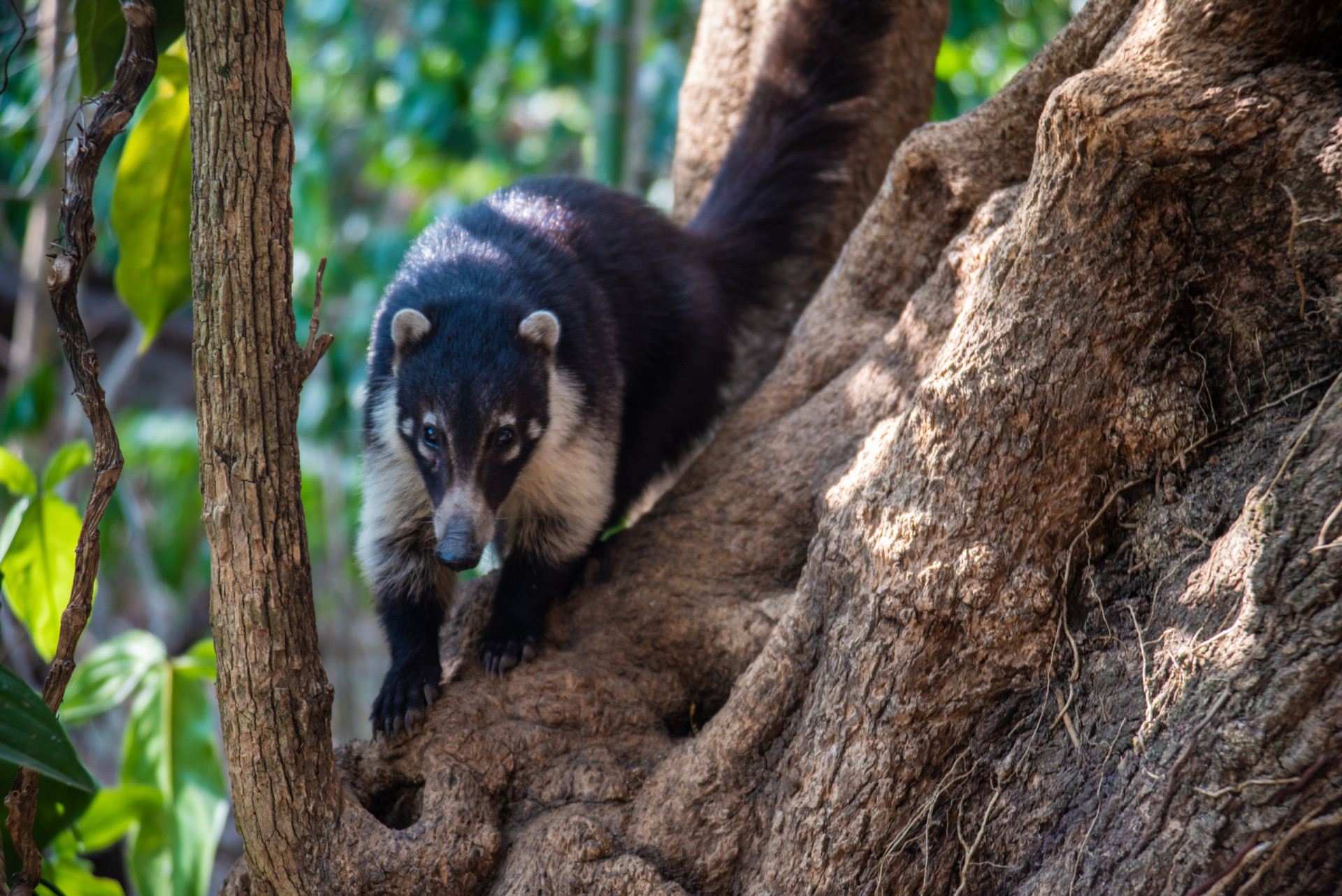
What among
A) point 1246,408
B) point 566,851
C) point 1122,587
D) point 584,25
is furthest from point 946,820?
point 584,25

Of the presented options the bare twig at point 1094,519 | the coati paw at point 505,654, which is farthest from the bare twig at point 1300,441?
the coati paw at point 505,654

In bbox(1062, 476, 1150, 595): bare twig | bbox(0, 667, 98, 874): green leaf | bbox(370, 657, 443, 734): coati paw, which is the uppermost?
bbox(1062, 476, 1150, 595): bare twig

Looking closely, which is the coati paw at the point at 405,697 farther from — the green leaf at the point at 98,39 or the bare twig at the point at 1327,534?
the bare twig at the point at 1327,534

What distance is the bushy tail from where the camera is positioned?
346 centimetres

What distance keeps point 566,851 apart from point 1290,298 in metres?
1.85

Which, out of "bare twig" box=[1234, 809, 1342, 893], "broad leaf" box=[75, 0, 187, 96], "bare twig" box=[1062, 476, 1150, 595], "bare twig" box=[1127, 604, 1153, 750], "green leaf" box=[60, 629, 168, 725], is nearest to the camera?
"bare twig" box=[1234, 809, 1342, 893]

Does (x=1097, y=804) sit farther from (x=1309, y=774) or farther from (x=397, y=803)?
(x=397, y=803)

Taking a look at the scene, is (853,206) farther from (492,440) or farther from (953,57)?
(953,57)

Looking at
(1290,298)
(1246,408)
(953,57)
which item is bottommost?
(1246,408)

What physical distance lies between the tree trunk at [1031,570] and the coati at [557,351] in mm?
536

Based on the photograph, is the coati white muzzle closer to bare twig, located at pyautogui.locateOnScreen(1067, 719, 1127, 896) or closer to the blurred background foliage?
the blurred background foliage

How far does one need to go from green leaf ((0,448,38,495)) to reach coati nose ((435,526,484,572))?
127 cm

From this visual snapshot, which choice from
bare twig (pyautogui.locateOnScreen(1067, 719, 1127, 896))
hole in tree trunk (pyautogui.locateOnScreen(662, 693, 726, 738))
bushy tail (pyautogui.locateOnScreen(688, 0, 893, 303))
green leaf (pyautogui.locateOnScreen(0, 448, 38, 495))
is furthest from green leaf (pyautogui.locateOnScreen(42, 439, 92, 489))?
A: bare twig (pyautogui.locateOnScreen(1067, 719, 1127, 896))

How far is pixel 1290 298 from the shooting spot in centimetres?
186
